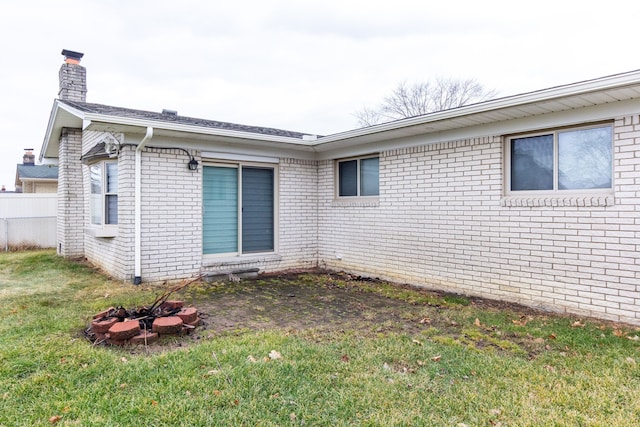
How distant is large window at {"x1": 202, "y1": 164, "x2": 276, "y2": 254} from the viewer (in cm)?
732

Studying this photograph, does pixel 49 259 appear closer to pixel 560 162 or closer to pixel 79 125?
pixel 79 125

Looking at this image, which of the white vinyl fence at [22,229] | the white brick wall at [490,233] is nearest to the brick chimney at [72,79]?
the white vinyl fence at [22,229]

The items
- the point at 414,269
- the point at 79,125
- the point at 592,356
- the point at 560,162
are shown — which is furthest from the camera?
the point at 79,125

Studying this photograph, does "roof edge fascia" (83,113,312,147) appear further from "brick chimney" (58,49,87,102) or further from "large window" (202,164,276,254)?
"brick chimney" (58,49,87,102)

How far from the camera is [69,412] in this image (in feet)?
Answer: 7.98

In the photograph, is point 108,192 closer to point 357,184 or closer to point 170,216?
point 170,216

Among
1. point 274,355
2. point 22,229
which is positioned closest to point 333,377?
point 274,355

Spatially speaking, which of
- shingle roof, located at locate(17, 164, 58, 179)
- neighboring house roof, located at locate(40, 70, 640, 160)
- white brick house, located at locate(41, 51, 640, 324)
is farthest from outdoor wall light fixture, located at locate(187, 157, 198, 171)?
shingle roof, located at locate(17, 164, 58, 179)

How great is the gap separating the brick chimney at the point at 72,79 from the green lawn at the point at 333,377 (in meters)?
6.65

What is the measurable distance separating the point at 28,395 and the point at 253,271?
4.96 m

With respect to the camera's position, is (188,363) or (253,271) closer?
(188,363)

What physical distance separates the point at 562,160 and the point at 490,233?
4.48ft

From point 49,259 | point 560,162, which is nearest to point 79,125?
point 49,259

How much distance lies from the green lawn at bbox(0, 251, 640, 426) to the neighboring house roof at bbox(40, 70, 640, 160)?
8.40 ft
